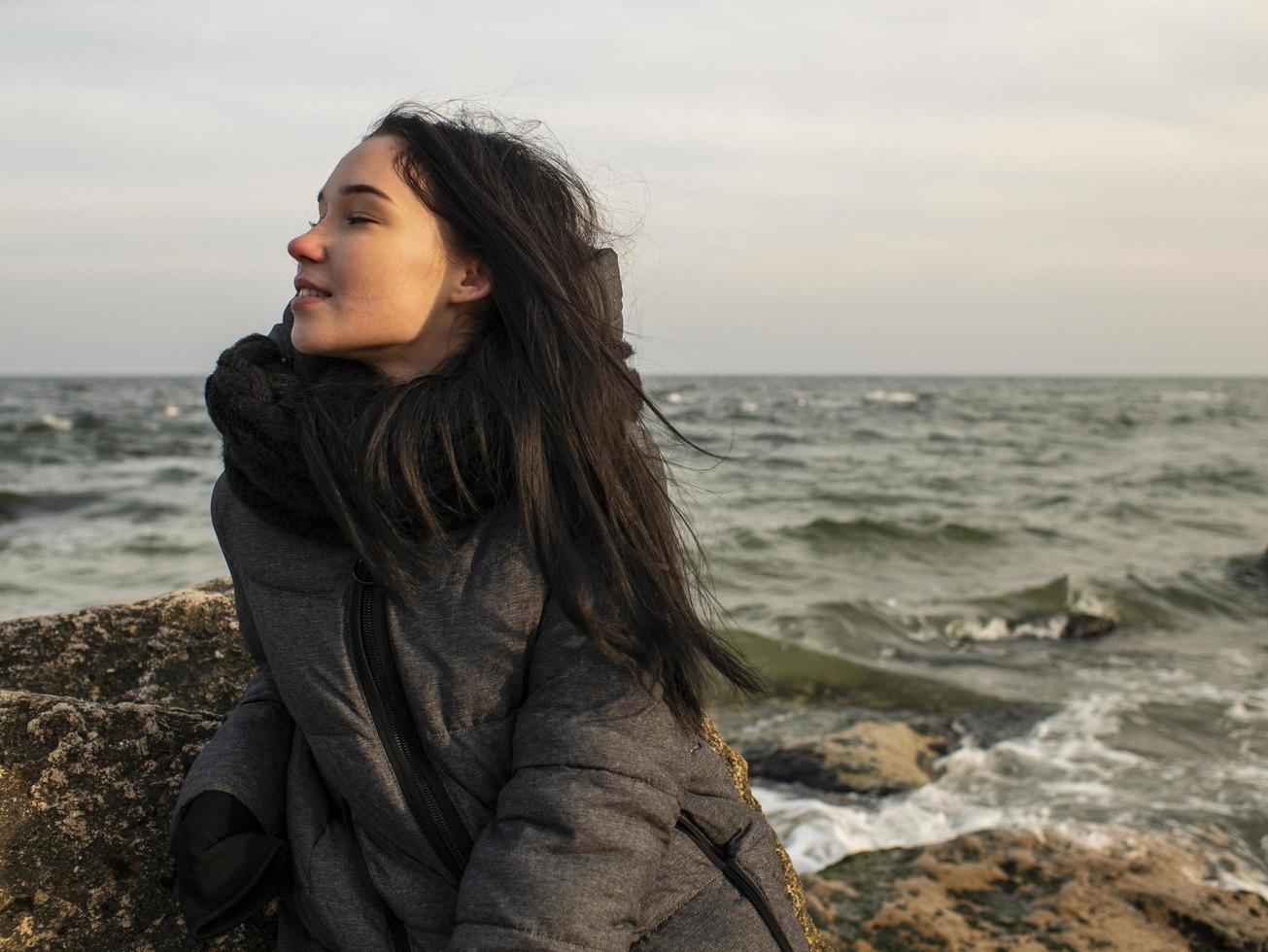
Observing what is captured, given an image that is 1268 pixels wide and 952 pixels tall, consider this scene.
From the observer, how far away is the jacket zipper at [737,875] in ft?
5.20

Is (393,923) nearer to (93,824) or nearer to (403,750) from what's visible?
(403,750)

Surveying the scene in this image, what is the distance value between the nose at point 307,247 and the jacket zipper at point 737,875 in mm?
1052

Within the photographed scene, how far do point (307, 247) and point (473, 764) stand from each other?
86 centimetres

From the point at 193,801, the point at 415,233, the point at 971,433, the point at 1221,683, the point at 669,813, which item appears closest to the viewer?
the point at 669,813

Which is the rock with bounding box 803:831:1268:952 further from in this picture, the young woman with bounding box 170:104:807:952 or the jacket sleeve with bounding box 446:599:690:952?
the jacket sleeve with bounding box 446:599:690:952

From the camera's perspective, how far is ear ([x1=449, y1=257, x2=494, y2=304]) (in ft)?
5.79

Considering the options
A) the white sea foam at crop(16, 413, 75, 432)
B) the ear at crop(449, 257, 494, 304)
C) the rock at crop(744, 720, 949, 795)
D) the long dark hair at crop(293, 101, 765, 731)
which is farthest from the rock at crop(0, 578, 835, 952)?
the white sea foam at crop(16, 413, 75, 432)

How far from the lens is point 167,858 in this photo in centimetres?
176

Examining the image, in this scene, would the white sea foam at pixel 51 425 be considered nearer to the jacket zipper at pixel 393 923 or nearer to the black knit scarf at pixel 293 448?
the black knit scarf at pixel 293 448

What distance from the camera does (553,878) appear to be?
1.39 metres

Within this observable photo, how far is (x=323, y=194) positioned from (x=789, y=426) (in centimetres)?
2597

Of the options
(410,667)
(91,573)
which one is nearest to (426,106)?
(410,667)

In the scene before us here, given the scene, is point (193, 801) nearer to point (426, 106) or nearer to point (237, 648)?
point (237, 648)

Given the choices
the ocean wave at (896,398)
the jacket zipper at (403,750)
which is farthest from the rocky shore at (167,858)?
the ocean wave at (896,398)
